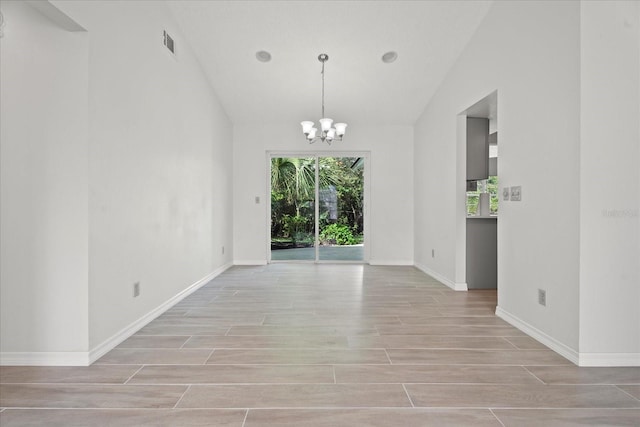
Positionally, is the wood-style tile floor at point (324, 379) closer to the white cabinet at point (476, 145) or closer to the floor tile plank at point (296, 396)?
the floor tile plank at point (296, 396)

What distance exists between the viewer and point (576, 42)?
7.64 ft

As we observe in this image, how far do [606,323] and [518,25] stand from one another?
92.4 inches

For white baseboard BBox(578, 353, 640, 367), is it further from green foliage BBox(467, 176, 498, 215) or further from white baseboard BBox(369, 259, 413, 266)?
white baseboard BBox(369, 259, 413, 266)

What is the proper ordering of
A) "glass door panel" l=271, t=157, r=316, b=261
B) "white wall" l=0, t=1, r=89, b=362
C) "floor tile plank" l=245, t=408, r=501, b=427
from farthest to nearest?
"glass door panel" l=271, t=157, r=316, b=261 → "white wall" l=0, t=1, r=89, b=362 → "floor tile plank" l=245, t=408, r=501, b=427

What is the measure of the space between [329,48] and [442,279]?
A: 324 centimetres

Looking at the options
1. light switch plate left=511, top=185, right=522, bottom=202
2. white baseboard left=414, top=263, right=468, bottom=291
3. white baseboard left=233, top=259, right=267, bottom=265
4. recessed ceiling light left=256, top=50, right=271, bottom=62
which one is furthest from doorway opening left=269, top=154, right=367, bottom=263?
light switch plate left=511, top=185, right=522, bottom=202

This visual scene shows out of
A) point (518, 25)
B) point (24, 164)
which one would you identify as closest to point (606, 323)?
point (518, 25)

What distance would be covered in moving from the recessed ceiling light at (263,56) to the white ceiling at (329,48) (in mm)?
58

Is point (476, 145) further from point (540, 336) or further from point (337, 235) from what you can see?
point (337, 235)

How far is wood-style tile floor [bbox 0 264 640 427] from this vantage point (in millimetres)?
1706

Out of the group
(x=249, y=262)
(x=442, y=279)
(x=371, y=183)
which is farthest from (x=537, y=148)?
(x=249, y=262)

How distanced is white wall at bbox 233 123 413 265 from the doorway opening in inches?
8.5

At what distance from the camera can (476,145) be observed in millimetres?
4523

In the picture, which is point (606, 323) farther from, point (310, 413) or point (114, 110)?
point (114, 110)
